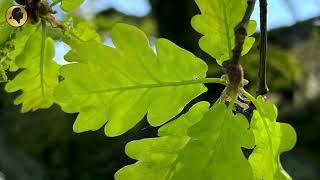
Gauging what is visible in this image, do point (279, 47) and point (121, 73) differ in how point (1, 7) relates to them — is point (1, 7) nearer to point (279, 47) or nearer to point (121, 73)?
point (121, 73)

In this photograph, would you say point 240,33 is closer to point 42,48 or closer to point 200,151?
point 200,151

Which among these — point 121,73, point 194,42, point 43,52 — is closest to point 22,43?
point 43,52

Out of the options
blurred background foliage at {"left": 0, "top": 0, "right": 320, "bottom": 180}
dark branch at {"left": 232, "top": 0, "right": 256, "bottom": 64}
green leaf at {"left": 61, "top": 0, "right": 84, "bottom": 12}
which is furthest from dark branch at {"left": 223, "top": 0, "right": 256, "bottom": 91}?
blurred background foliage at {"left": 0, "top": 0, "right": 320, "bottom": 180}

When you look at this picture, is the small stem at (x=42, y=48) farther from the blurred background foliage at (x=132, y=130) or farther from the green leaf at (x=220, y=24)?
the blurred background foliage at (x=132, y=130)

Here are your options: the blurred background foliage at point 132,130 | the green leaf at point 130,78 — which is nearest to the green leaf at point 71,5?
the green leaf at point 130,78

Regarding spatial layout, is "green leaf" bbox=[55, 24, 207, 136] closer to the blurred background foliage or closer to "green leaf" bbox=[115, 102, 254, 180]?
"green leaf" bbox=[115, 102, 254, 180]

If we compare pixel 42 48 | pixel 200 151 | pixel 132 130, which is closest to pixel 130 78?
pixel 200 151
